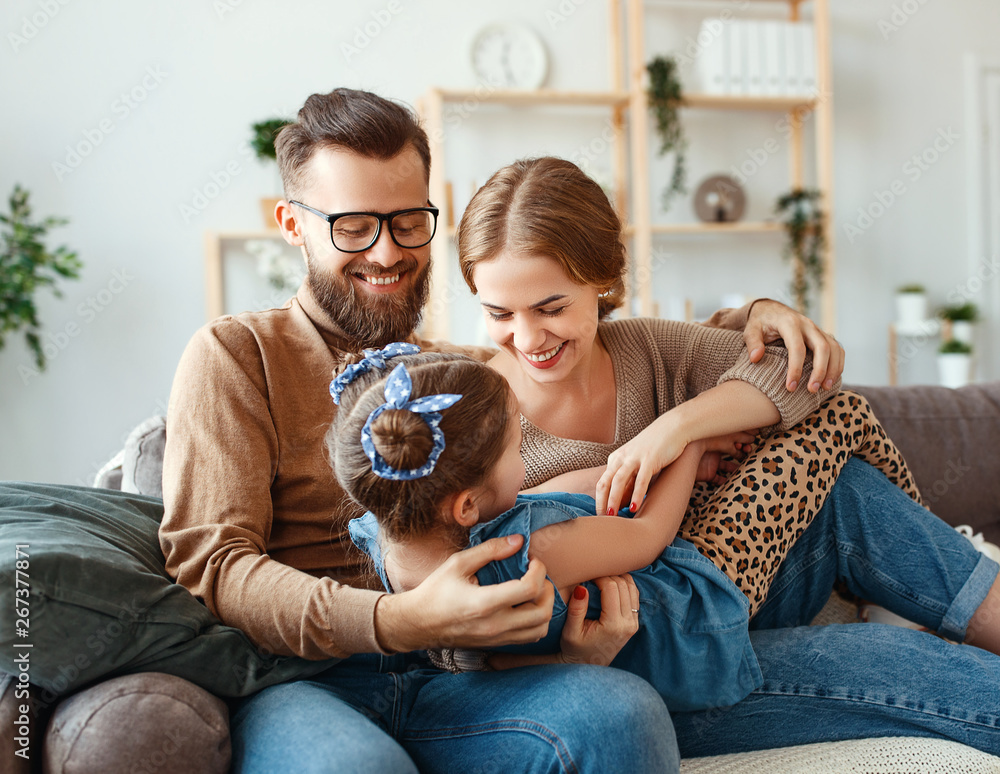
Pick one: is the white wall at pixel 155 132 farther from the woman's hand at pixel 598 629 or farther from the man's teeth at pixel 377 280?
the woman's hand at pixel 598 629

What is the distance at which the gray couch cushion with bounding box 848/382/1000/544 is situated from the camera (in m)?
1.84

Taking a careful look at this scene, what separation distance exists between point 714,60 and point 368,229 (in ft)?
9.74

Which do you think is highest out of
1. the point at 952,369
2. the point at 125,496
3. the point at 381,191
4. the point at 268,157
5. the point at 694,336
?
the point at 268,157

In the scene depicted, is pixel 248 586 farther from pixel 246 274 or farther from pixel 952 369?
pixel 952 369

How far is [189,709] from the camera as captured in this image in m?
0.90

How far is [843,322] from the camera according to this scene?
427cm

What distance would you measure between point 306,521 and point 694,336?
0.80 m

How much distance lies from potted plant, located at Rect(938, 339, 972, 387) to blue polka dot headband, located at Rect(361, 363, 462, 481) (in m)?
3.85

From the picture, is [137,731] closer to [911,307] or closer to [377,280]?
[377,280]

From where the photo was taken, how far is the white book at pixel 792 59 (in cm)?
386

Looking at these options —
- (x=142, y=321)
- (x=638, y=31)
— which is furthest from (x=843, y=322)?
(x=142, y=321)

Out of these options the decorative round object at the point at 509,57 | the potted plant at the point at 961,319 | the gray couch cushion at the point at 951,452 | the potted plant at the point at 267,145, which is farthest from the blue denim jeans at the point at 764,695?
the potted plant at the point at 961,319

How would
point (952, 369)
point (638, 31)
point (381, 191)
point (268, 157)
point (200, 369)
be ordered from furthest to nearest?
point (952, 369)
point (638, 31)
point (268, 157)
point (381, 191)
point (200, 369)

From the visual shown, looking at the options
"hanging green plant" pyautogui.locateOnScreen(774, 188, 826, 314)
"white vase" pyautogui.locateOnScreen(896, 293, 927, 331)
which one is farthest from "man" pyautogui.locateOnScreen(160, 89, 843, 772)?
"white vase" pyautogui.locateOnScreen(896, 293, 927, 331)
